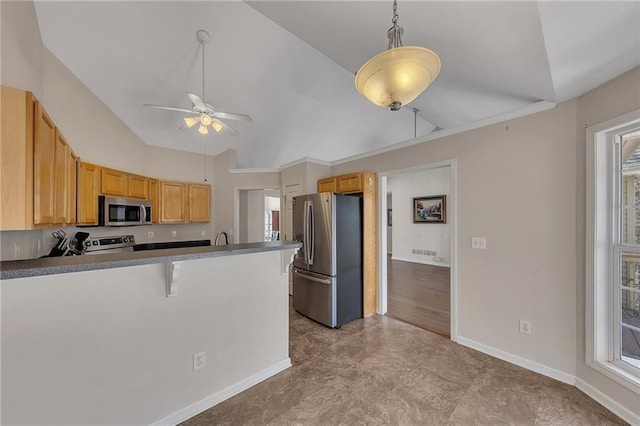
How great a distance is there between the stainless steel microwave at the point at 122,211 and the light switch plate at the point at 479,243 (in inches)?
176

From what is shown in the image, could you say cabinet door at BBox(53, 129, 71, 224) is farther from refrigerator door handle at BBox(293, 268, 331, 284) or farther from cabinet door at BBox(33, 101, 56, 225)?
refrigerator door handle at BBox(293, 268, 331, 284)

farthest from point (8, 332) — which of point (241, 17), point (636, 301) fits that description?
point (636, 301)

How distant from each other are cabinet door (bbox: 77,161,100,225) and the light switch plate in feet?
14.0

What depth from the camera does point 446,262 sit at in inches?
258

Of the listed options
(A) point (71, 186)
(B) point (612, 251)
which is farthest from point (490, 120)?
(A) point (71, 186)

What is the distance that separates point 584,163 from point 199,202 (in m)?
5.29

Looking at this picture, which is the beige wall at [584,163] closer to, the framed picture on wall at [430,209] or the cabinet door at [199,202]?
the framed picture on wall at [430,209]

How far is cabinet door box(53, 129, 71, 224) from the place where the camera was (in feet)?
6.49

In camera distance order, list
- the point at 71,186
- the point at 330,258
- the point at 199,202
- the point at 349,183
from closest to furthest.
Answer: the point at 71,186 → the point at 330,258 → the point at 349,183 → the point at 199,202

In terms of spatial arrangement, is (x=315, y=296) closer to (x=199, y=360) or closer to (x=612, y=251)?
(x=199, y=360)

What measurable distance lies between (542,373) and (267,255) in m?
2.64

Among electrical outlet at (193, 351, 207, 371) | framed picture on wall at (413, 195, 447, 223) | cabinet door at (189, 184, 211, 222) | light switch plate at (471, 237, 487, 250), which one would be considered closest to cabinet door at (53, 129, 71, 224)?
electrical outlet at (193, 351, 207, 371)

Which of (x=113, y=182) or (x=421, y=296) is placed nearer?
(x=113, y=182)

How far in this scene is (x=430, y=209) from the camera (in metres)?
6.95
